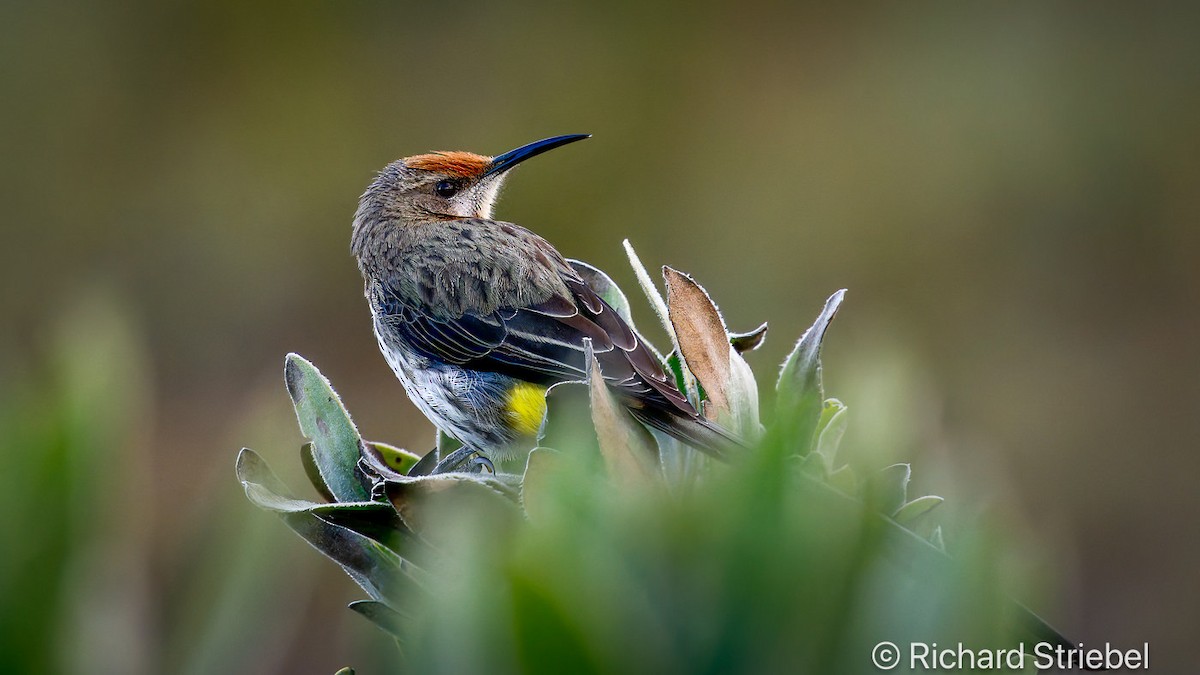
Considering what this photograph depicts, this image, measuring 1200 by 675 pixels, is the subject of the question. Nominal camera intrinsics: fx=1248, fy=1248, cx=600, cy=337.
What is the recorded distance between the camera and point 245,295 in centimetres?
978

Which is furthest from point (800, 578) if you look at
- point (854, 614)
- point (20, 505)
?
point (20, 505)

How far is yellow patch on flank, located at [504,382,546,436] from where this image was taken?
365cm

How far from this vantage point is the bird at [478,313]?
3592 mm

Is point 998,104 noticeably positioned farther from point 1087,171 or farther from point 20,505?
point 20,505

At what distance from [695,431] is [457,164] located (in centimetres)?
276

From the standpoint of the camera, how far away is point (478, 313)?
4.04 metres

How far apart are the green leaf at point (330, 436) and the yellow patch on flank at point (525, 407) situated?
3.74 feet

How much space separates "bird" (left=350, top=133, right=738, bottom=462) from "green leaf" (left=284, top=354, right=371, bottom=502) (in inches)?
→ 27.8

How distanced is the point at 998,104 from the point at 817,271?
Result: 6.34 feet

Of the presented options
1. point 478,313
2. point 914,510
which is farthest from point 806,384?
point 478,313

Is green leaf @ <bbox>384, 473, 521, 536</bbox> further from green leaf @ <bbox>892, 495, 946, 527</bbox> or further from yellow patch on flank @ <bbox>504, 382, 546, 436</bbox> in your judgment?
yellow patch on flank @ <bbox>504, 382, 546, 436</bbox>

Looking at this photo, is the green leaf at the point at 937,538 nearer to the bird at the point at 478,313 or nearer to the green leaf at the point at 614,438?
the green leaf at the point at 614,438

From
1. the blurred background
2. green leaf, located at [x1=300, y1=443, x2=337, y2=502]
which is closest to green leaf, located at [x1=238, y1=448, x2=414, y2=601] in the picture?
green leaf, located at [x1=300, y1=443, x2=337, y2=502]

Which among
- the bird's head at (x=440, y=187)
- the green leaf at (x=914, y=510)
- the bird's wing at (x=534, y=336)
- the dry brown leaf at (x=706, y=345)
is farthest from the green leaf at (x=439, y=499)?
the bird's head at (x=440, y=187)
